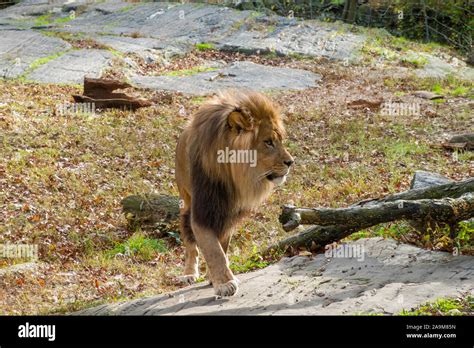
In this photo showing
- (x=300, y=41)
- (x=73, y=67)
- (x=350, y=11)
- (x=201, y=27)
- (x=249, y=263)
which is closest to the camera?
(x=249, y=263)

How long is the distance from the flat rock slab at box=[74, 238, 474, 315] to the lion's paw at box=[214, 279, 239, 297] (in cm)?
8

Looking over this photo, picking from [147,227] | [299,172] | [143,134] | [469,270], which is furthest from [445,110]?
[469,270]

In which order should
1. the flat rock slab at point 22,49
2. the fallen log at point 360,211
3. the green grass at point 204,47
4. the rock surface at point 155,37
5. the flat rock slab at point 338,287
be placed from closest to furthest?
1. the flat rock slab at point 338,287
2. the fallen log at point 360,211
3. the flat rock slab at point 22,49
4. the rock surface at point 155,37
5. the green grass at point 204,47

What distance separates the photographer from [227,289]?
6.72 m

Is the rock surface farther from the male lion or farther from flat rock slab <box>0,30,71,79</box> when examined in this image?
the male lion

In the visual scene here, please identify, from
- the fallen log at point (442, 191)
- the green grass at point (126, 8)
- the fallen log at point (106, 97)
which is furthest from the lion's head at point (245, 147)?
the green grass at point (126, 8)

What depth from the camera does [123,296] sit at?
8.32 metres

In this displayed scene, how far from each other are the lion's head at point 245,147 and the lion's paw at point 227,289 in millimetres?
802

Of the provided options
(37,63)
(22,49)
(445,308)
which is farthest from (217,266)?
(22,49)

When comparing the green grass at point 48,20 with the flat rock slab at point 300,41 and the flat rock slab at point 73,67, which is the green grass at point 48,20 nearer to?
the flat rock slab at point 73,67

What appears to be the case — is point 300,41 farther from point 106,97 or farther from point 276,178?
point 276,178

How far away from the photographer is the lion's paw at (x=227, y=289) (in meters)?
6.72

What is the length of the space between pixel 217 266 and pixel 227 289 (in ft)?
0.79

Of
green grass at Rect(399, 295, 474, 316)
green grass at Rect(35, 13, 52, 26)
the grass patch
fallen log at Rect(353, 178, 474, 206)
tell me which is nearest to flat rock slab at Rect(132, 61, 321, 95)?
green grass at Rect(35, 13, 52, 26)
